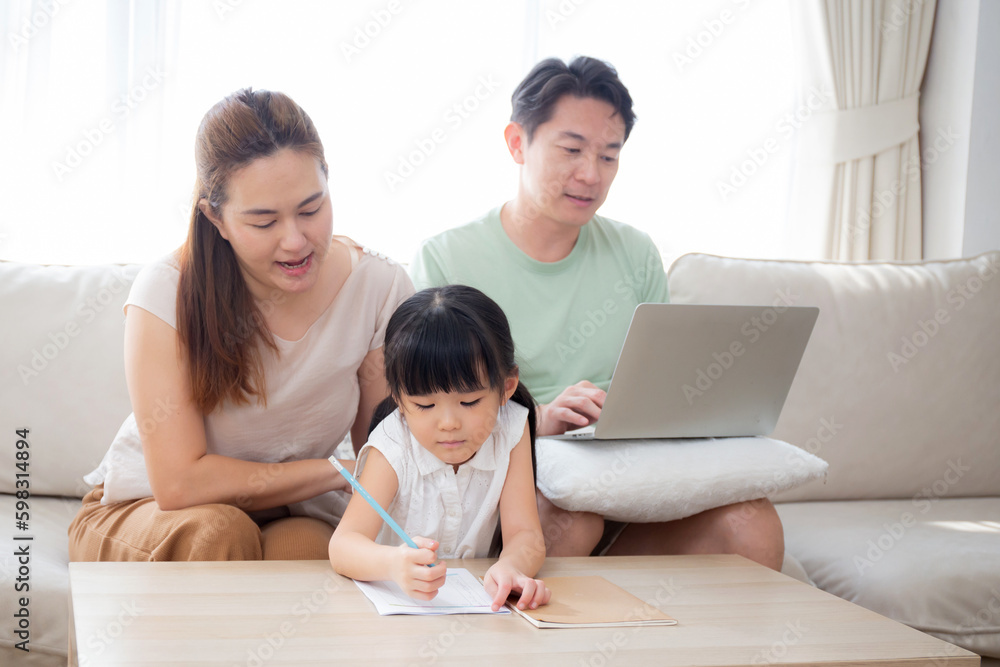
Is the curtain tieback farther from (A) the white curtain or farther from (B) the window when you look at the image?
(B) the window

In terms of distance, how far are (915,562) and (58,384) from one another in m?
1.71

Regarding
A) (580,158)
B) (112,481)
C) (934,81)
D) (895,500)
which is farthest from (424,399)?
(934,81)

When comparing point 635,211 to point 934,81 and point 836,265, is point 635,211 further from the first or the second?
point 934,81

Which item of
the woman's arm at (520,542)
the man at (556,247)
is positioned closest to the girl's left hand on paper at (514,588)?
the woman's arm at (520,542)

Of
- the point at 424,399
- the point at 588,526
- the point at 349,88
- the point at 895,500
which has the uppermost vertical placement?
the point at 349,88

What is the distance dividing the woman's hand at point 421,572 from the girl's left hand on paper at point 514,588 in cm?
7

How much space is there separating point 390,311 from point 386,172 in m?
1.06

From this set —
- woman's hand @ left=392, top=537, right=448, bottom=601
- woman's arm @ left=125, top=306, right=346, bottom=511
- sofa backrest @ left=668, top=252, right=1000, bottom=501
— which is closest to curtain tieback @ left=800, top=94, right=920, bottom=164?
sofa backrest @ left=668, top=252, right=1000, bottom=501

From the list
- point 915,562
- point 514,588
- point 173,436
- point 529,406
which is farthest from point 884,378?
point 173,436

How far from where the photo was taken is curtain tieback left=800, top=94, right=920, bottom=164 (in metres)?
2.71

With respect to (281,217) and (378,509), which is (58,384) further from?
(378,509)

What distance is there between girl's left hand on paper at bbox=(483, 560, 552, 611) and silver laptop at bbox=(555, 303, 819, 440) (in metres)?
0.33

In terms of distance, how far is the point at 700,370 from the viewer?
1.30 m

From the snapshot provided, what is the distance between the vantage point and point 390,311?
1.50 meters
